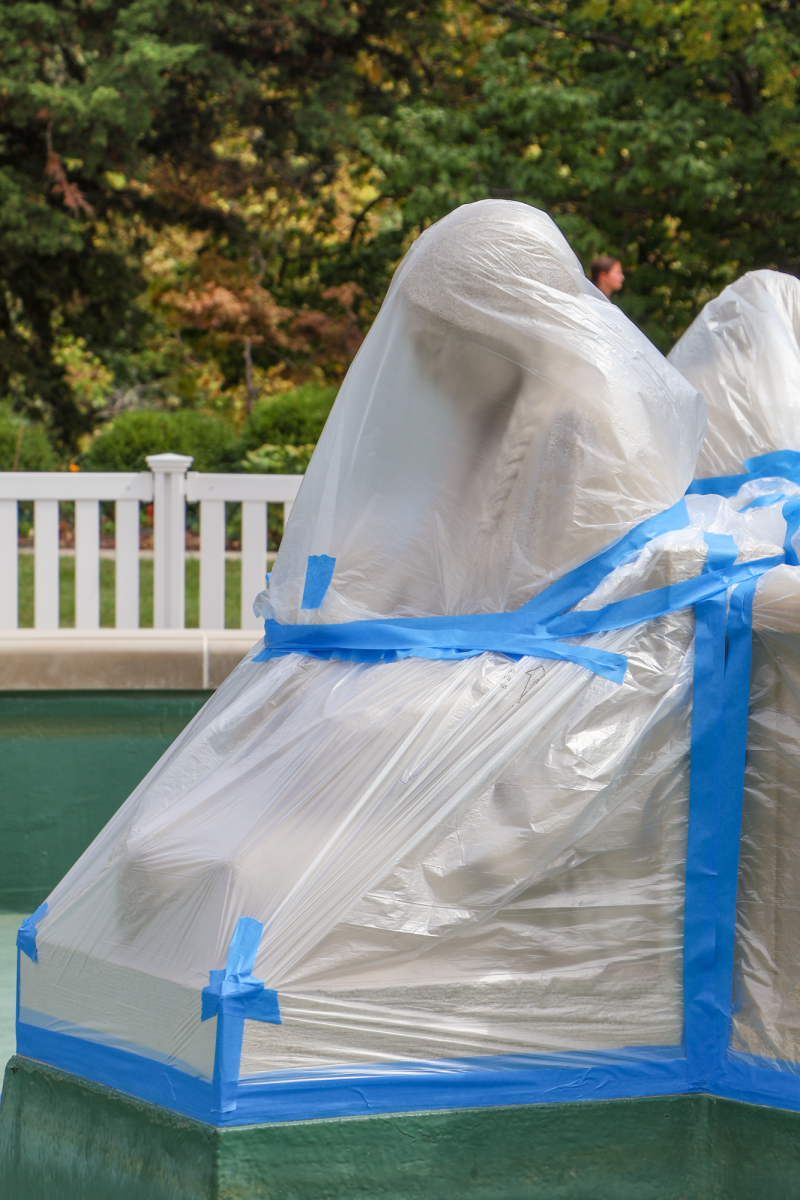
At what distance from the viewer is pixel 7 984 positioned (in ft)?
11.8

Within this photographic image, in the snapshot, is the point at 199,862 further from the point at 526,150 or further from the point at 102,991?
the point at 526,150

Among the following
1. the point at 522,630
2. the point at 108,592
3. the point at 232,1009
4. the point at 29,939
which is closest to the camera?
the point at 232,1009

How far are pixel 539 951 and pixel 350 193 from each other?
14.1 metres

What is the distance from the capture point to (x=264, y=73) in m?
13.5

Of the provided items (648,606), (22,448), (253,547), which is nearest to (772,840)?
(648,606)

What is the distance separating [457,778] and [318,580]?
46 centimetres

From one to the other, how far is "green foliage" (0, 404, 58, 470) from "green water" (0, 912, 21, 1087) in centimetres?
545

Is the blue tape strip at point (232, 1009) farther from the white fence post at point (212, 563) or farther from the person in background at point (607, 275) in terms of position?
the person in background at point (607, 275)

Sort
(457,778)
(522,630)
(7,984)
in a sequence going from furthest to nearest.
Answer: (7,984) < (522,630) < (457,778)

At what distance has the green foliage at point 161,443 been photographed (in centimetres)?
952

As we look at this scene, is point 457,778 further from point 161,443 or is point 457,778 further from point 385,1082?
point 161,443

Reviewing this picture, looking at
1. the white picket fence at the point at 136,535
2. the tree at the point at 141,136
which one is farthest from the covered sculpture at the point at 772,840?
the tree at the point at 141,136

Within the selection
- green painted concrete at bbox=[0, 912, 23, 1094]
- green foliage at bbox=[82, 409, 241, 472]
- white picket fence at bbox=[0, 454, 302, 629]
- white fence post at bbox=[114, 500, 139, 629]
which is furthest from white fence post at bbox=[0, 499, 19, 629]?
green foliage at bbox=[82, 409, 241, 472]

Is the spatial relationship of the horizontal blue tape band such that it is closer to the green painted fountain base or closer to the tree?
the green painted fountain base
